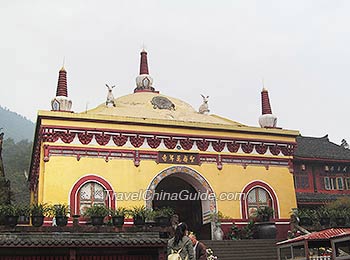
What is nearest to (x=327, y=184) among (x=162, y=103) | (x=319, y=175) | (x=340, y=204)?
(x=319, y=175)

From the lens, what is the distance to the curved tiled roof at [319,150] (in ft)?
97.7

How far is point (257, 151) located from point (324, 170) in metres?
7.30

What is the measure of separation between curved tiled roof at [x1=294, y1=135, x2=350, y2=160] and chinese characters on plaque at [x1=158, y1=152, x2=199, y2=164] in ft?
26.5

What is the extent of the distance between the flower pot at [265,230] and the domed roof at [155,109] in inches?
230

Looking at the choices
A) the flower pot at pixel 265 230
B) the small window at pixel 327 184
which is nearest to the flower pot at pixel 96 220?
the flower pot at pixel 265 230

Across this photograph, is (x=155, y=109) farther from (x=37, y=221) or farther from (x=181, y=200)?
(x=37, y=221)

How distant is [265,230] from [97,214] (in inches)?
303

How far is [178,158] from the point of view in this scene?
22969 mm

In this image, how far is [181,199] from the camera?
25922 millimetres

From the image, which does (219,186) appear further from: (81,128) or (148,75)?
(148,75)

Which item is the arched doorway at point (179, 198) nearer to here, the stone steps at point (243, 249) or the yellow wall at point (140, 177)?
the yellow wall at point (140, 177)

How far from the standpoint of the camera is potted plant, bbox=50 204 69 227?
18438mm

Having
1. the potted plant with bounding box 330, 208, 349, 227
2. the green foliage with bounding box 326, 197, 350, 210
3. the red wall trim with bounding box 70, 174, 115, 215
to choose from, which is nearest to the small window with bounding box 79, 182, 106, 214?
the red wall trim with bounding box 70, 174, 115, 215

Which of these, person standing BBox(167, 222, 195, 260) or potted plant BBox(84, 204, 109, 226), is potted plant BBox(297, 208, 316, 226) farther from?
person standing BBox(167, 222, 195, 260)
